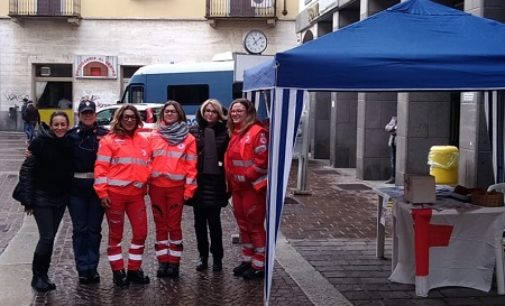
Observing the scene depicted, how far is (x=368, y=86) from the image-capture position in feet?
17.9

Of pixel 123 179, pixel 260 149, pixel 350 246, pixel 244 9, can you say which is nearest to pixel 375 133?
pixel 350 246

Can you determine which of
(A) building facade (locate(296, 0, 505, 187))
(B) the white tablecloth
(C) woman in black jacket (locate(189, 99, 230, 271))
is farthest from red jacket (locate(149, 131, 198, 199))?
(A) building facade (locate(296, 0, 505, 187))

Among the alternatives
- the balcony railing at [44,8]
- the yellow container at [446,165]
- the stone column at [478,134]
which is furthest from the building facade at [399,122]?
the balcony railing at [44,8]

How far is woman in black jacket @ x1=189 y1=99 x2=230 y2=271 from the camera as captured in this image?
6.93 m

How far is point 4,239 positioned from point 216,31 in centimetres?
2400

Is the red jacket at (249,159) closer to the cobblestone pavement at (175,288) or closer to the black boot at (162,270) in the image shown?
the cobblestone pavement at (175,288)

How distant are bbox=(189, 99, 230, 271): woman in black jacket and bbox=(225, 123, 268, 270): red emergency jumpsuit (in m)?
0.14

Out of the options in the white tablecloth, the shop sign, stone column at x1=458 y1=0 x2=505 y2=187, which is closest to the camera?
the white tablecloth

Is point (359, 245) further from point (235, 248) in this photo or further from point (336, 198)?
point (336, 198)

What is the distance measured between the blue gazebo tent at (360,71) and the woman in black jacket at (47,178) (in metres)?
1.96

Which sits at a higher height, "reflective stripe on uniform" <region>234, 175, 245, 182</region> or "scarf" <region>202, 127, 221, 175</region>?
"scarf" <region>202, 127, 221, 175</region>

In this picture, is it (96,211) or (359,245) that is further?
(359,245)

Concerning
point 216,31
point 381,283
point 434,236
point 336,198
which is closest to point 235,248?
point 381,283

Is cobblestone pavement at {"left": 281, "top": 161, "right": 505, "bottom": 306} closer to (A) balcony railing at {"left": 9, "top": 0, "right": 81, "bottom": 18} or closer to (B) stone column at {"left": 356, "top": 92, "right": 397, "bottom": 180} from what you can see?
(B) stone column at {"left": 356, "top": 92, "right": 397, "bottom": 180}
